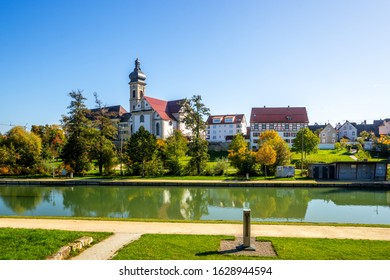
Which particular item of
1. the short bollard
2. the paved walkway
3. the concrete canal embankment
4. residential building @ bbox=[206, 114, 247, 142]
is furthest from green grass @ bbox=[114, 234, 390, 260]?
residential building @ bbox=[206, 114, 247, 142]

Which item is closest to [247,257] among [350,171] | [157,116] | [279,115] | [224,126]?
[350,171]

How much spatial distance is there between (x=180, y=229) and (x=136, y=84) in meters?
67.0

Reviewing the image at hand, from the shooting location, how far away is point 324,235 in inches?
383

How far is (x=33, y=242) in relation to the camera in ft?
26.2

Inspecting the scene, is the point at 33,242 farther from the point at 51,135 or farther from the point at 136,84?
the point at 136,84

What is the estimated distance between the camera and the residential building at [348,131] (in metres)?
72.2

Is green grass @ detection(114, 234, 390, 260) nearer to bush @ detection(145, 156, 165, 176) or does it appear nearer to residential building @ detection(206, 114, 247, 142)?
bush @ detection(145, 156, 165, 176)

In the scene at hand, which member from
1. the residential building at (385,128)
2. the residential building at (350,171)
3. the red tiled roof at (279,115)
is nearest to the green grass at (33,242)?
the residential building at (350,171)

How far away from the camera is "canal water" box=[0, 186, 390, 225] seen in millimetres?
15984

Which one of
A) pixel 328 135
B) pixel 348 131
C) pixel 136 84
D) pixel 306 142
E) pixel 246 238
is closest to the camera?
pixel 246 238

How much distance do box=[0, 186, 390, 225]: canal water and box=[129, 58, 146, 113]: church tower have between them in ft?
158

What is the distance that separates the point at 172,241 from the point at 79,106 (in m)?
33.1

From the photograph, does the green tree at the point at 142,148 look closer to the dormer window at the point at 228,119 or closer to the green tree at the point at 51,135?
the green tree at the point at 51,135

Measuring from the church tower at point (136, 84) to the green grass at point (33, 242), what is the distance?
66.4 m
